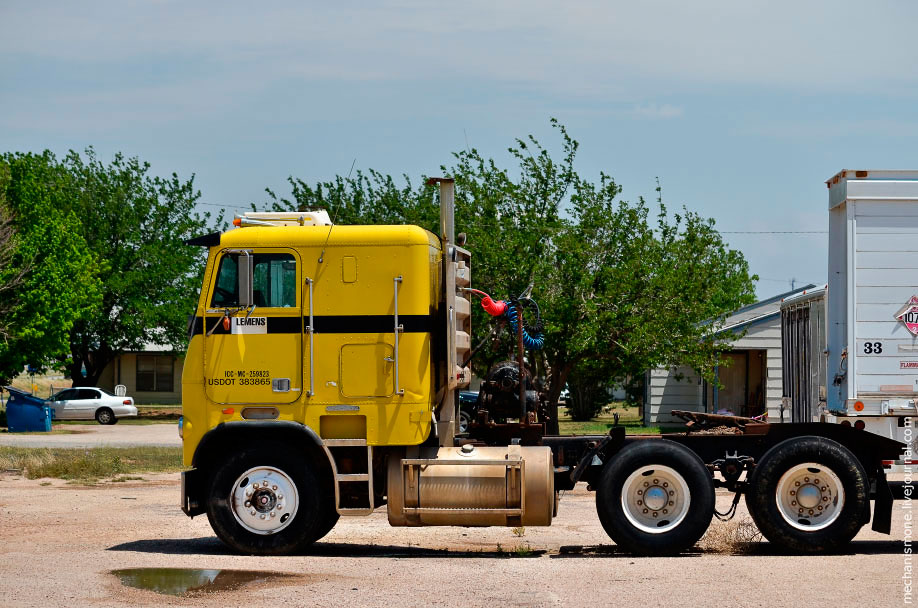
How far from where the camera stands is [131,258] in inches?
1964

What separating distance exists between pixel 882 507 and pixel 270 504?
20.6ft

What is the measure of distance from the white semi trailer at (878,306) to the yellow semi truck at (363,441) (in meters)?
0.68

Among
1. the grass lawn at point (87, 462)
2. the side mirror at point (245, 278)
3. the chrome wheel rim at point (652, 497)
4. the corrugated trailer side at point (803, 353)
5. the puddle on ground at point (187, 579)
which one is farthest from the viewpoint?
the grass lawn at point (87, 462)

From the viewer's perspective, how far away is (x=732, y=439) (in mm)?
12523

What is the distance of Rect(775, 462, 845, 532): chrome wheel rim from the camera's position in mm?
12078

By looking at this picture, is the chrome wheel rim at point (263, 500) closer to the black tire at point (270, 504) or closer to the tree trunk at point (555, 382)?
the black tire at point (270, 504)

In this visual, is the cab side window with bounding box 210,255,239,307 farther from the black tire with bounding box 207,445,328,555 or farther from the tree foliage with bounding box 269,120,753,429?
the tree foliage with bounding box 269,120,753,429

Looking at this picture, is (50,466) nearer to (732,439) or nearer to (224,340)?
(224,340)

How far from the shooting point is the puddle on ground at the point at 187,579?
10.1 metres

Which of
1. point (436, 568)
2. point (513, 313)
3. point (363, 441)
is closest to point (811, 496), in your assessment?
point (513, 313)

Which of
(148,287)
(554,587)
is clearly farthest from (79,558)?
(148,287)

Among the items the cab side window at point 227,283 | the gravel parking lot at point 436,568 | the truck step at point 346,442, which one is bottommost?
the gravel parking lot at point 436,568

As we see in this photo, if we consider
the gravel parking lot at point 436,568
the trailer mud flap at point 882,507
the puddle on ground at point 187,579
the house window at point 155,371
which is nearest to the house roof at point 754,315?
the gravel parking lot at point 436,568

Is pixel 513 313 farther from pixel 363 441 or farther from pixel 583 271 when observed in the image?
pixel 583 271
